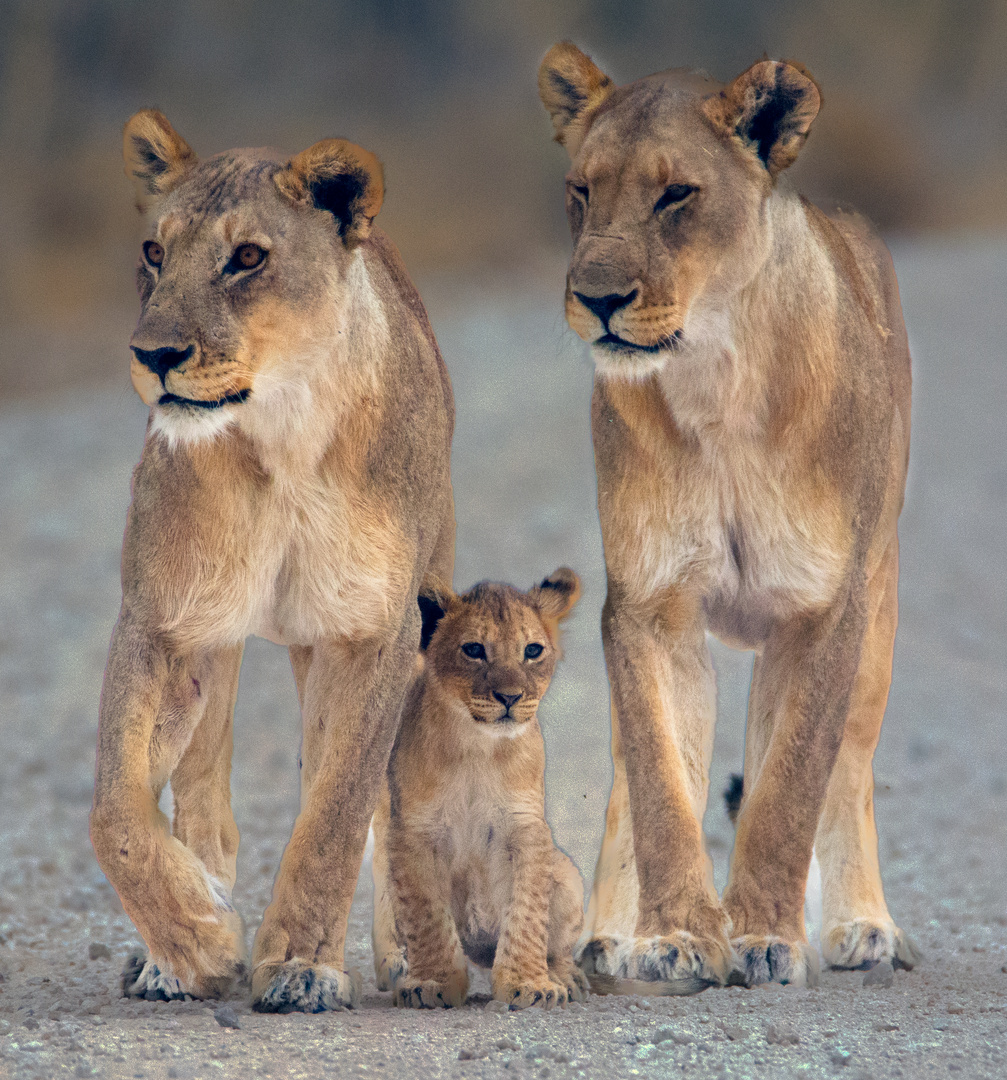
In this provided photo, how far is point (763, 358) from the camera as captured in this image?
172 inches

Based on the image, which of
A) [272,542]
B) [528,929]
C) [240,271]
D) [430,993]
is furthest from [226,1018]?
[240,271]

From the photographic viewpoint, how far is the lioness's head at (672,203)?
4043 mm

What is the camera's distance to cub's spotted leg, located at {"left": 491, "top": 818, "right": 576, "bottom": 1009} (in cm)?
424

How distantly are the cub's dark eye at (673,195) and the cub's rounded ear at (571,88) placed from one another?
1.33 feet

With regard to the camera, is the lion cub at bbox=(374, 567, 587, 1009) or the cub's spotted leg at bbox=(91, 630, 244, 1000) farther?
the lion cub at bbox=(374, 567, 587, 1009)

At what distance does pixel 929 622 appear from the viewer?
10625 millimetres

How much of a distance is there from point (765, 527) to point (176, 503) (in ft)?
4.67

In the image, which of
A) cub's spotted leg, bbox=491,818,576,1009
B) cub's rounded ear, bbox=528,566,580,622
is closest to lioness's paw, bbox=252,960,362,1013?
cub's spotted leg, bbox=491,818,576,1009

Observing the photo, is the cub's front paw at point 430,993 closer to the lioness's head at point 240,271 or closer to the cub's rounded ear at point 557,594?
the cub's rounded ear at point 557,594

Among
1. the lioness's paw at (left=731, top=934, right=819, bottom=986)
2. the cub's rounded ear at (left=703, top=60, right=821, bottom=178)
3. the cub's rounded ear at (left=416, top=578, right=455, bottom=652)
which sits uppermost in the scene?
the cub's rounded ear at (left=703, top=60, right=821, bottom=178)

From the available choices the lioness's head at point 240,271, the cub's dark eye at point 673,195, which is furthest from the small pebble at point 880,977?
the lioness's head at point 240,271

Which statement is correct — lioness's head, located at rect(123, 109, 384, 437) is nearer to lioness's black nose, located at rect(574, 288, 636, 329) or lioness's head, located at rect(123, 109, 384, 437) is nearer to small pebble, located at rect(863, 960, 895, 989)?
lioness's black nose, located at rect(574, 288, 636, 329)

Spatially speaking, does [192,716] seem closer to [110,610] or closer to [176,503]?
[176,503]

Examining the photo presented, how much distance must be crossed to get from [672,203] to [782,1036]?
190cm
